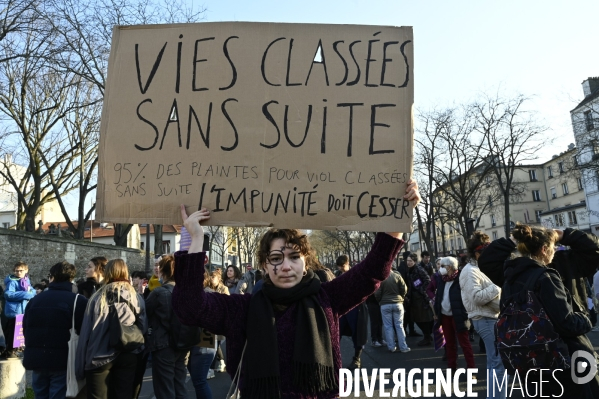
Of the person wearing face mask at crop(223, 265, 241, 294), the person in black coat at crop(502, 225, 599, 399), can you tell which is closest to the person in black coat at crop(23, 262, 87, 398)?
the person in black coat at crop(502, 225, 599, 399)

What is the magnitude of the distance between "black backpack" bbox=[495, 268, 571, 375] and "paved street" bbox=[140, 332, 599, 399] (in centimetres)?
327

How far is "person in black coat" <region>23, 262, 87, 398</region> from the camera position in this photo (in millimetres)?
4672

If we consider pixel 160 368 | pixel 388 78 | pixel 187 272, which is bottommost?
pixel 160 368

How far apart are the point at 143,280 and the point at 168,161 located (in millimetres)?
8400

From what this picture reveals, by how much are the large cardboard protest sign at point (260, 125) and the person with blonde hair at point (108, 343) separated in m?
2.20

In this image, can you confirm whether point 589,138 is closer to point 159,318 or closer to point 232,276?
point 232,276

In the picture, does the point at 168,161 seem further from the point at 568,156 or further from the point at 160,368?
the point at 568,156

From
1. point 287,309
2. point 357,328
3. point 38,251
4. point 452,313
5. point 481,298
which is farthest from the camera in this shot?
point 38,251

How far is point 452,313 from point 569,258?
11.3 ft

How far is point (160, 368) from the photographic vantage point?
5066 mm

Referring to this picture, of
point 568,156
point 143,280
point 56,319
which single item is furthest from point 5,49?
point 568,156

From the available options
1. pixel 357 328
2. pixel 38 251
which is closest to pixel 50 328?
pixel 357 328

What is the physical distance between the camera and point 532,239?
11.7 ft

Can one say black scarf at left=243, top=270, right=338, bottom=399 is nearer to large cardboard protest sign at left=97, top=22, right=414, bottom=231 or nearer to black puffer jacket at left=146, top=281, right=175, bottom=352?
large cardboard protest sign at left=97, top=22, right=414, bottom=231
